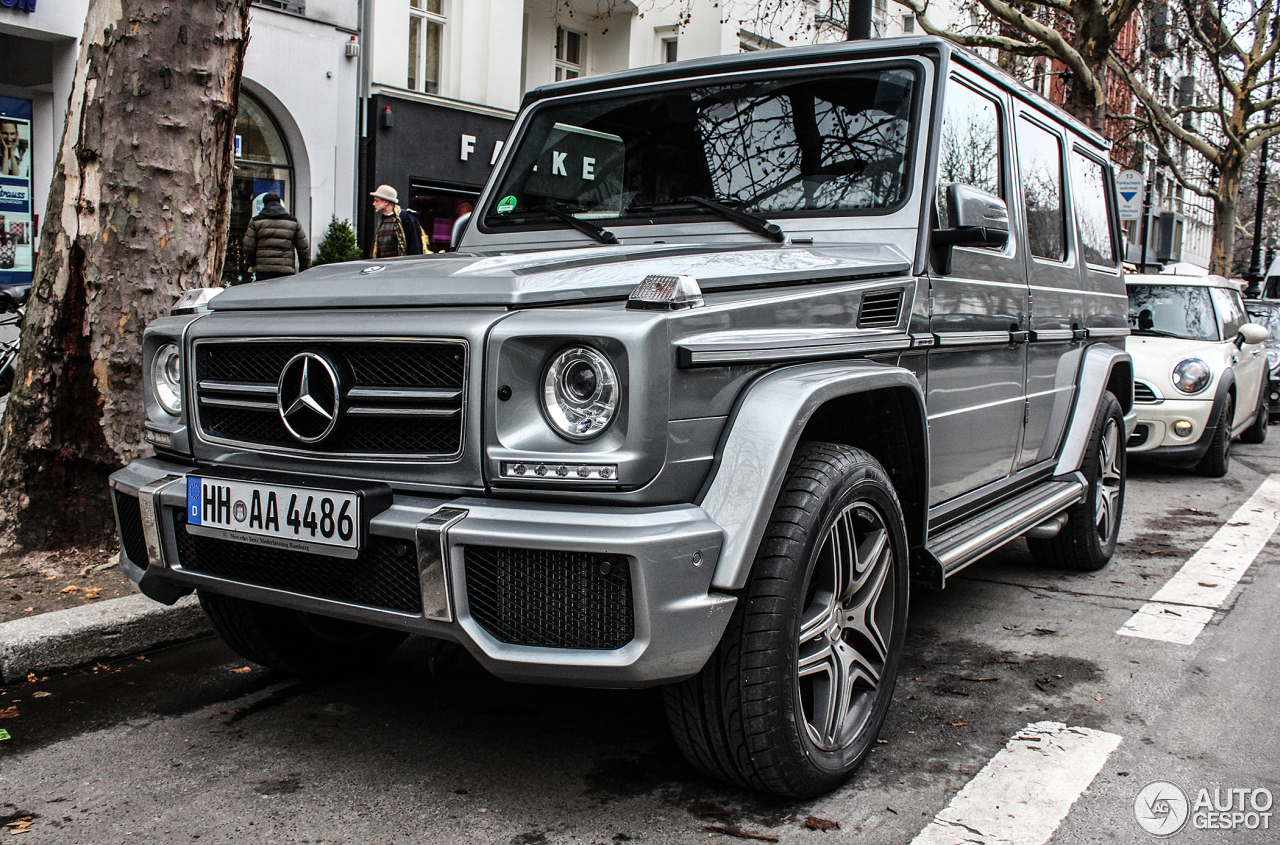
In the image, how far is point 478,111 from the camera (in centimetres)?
1777

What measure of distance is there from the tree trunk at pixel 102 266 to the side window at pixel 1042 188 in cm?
336

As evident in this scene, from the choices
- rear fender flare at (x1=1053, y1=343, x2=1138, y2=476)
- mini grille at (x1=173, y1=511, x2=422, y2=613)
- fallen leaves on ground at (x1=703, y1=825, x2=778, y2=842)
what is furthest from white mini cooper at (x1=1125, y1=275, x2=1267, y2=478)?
mini grille at (x1=173, y1=511, x2=422, y2=613)

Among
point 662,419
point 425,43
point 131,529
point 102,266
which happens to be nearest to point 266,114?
point 425,43

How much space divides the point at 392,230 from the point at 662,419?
330 inches

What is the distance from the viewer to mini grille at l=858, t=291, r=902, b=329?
3160mm

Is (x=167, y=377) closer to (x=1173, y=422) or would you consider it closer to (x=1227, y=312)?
(x=1173, y=422)

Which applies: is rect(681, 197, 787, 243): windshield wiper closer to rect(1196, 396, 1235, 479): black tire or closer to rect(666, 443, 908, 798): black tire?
rect(666, 443, 908, 798): black tire

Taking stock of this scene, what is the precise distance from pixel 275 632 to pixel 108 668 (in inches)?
31.4

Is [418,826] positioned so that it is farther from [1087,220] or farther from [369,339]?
[1087,220]

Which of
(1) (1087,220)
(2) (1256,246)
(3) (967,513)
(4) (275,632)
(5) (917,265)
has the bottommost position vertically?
(4) (275,632)

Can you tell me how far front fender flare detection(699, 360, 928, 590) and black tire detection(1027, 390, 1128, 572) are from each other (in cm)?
293

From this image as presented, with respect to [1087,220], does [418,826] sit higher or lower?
lower

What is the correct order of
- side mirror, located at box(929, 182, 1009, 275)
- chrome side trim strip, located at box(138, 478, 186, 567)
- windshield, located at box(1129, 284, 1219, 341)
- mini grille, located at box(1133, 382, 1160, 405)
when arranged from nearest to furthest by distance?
chrome side trim strip, located at box(138, 478, 186, 567) → side mirror, located at box(929, 182, 1009, 275) → mini grille, located at box(1133, 382, 1160, 405) → windshield, located at box(1129, 284, 1219, 341)

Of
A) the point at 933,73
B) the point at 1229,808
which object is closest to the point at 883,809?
the point at 1229,808
